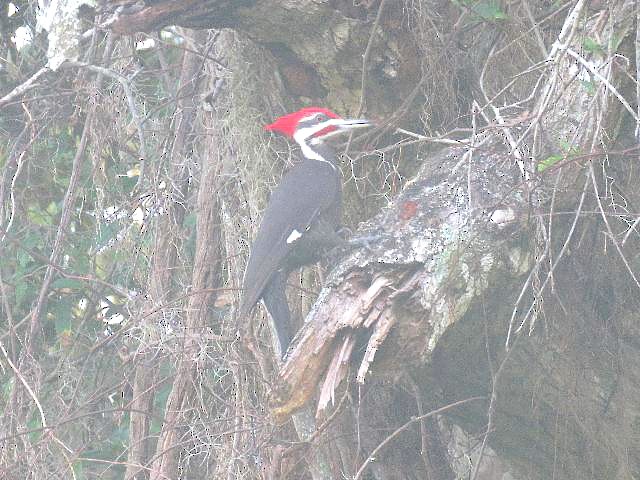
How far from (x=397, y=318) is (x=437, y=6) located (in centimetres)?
118

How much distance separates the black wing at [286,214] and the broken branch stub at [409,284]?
71cm

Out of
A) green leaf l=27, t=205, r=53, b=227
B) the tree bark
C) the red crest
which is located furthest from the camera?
green leaf l=27, t=205, r=53, b=227

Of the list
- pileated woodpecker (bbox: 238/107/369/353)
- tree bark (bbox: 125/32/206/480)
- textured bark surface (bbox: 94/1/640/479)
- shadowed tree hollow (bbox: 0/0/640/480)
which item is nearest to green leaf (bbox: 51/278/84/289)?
shadowed tree hollow (bbox: 0/0/640/480)

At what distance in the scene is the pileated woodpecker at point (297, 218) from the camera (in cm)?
321

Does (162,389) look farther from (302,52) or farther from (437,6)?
(437,6)

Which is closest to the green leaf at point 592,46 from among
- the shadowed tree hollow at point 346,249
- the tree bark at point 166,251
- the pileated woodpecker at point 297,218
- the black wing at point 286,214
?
the shadowed tree hollow at point 346,249

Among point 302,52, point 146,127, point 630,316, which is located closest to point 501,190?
point 630,316

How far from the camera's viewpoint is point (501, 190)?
257 centimetres

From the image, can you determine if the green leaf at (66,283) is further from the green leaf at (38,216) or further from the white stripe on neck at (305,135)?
the white stripe on neck at (305,135)

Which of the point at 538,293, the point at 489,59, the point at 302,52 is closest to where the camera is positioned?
the point at 538,293

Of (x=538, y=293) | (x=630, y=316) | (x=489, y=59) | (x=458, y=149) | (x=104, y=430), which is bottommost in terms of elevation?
(x=104, y=430)

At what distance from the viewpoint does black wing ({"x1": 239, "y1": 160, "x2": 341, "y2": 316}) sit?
3223 mm

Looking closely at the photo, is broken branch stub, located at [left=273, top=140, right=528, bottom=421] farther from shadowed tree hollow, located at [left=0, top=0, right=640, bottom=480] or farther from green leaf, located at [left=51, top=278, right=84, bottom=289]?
green leaf, located at [left=51, top=278, right=84, bottom=289]

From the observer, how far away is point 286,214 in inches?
132
